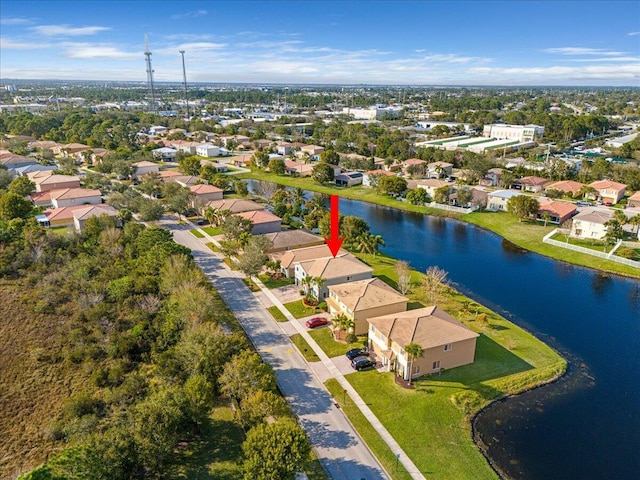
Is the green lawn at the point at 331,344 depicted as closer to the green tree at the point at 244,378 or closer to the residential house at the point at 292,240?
the green tree at the point at 244,378

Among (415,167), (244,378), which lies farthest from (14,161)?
(244,378)

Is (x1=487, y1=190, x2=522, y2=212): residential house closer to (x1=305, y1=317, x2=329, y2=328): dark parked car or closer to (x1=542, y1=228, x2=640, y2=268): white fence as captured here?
(x1=542, y1=228, x2=640, y2=268): white fence

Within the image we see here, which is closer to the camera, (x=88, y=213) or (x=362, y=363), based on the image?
(x=362, y=363)

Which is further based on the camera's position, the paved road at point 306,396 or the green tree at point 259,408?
the green tree at point 259,408

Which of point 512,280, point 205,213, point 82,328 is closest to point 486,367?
point 512,280

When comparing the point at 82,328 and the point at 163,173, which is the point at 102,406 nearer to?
the point at 82,328

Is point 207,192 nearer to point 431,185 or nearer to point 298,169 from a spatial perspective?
point 298,169

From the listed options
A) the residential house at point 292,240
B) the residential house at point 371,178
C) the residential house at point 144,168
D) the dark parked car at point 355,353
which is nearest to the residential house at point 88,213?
the residential house at point 292,240
